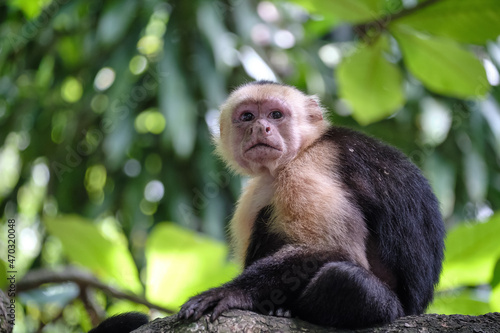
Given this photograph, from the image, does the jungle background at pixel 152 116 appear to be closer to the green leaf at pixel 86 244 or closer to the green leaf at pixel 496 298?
the green leaf at pixel 86 244

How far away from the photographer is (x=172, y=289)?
363 cm

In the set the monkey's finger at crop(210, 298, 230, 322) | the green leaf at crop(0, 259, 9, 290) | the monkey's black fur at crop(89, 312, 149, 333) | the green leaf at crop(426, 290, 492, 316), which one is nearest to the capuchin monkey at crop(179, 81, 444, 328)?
the monkey's finger at crop(210, 298, 230, 322)

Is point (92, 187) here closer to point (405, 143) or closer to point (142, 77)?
point (142, 77)

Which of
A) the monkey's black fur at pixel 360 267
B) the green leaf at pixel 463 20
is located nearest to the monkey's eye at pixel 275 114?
the monkey's black fur at pixel 360 267

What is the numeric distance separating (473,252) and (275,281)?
1252 millimetres

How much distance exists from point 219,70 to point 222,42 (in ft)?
1.27

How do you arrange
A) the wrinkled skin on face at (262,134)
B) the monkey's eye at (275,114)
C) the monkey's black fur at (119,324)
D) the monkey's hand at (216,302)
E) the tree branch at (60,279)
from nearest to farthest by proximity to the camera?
the monkey's hand at (216,302) < the monkey's black fur at (119,324) < the tree branch at (60,279) < the wrinkled skin on face at (262,134) < the monkey's eye at (275,114)

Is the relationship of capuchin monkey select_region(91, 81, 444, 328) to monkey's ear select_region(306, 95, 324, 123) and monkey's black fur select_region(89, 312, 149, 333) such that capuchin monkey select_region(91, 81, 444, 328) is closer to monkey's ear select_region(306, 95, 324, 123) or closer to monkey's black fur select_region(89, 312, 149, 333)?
monkey's ear select_region(306, 95, 324, 123)

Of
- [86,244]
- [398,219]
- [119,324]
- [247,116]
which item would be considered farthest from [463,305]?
[86,244]

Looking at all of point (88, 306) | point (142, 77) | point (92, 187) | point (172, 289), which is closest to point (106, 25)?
point (142, 77)

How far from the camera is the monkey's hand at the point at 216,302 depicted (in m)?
2.80

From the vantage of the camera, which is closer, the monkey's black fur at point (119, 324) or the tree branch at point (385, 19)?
the tree branch at point (385, 19)

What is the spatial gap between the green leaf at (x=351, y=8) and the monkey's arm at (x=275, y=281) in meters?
1.45

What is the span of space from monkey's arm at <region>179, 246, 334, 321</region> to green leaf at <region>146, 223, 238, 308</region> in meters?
0.47
